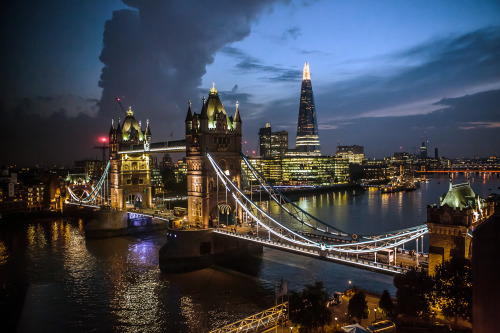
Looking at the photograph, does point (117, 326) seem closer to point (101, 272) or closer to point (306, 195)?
point (101, 272)

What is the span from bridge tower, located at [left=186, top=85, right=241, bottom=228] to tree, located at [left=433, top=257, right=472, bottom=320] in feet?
80.2

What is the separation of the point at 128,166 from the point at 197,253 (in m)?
30.1

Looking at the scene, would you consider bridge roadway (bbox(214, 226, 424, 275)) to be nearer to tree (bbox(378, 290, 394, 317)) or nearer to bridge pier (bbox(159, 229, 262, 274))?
tree (bbox(378, 290, 394, 317))

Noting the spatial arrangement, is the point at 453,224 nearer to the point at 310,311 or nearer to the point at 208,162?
the point at 310,311

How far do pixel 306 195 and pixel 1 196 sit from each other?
8105 centimetres

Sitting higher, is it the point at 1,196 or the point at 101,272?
the point at 1,196

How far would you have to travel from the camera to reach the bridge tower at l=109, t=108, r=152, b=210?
202 ft

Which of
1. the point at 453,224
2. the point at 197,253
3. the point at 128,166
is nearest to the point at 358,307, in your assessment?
the point at 453,224

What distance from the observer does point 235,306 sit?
2877 centimetres

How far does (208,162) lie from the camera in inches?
1683

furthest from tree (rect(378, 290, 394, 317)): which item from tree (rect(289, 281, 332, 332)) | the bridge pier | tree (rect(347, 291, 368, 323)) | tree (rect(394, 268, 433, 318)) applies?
the bridge pier

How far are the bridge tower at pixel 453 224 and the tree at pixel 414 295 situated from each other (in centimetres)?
137

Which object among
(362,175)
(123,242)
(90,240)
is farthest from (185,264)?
(362,175)

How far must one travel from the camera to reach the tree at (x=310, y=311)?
19891 mm
